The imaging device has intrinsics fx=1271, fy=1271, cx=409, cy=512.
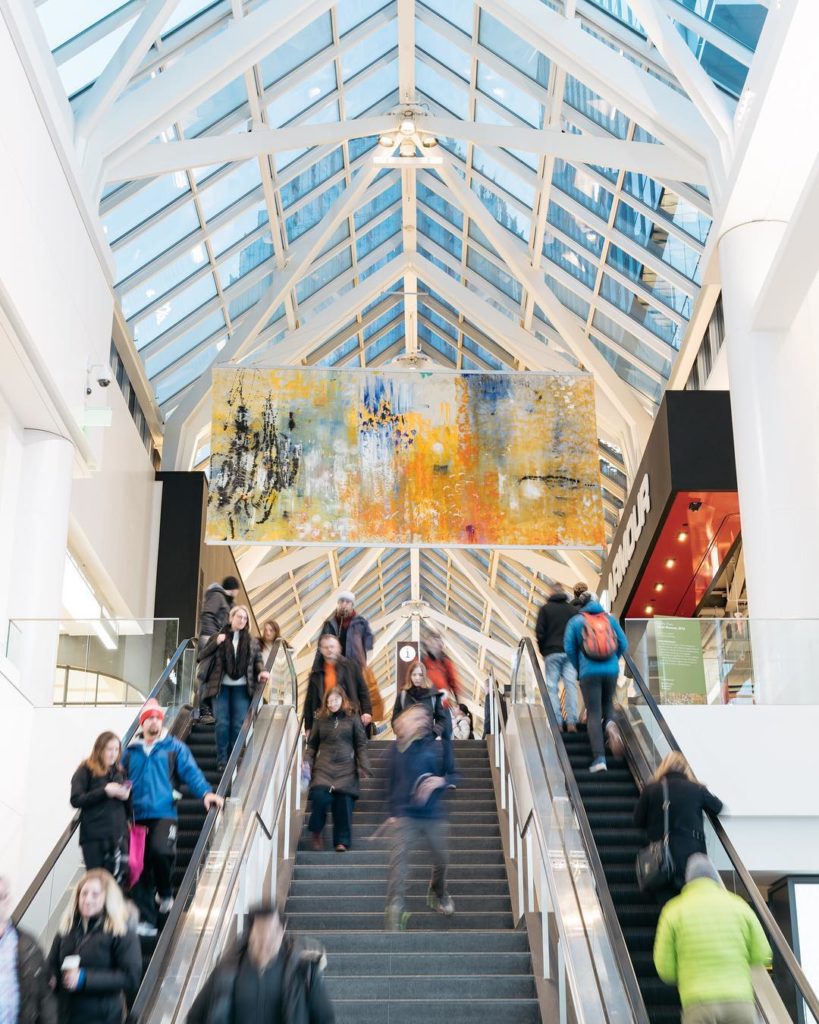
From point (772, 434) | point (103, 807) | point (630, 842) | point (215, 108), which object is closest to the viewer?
point (103, 807)

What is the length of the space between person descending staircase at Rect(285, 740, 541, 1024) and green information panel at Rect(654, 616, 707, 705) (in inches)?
71.9

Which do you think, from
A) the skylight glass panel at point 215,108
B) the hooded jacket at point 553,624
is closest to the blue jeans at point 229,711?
the hooded jacket at point 553,624

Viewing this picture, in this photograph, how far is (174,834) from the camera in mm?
7156

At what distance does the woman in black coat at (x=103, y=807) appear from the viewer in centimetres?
665

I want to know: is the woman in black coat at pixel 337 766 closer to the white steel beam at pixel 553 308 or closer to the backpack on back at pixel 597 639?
the backpack on back at pixel 597 639

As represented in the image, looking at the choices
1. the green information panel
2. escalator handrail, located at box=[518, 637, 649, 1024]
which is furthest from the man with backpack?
escalator handrail, located at box=[518, 637, 649, 1024]

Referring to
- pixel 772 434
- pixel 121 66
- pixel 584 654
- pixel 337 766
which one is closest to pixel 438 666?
pixel 337 766

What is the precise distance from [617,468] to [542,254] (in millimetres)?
5740

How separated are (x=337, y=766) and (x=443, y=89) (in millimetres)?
14401

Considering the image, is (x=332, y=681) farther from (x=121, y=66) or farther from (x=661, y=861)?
(x=121, y=66)

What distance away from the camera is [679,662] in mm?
10844

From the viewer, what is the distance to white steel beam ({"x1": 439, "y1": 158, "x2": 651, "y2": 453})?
21500mm

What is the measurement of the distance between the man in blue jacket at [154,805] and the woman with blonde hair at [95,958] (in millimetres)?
1579

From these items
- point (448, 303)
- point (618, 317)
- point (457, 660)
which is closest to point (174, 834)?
point (618, 317)
